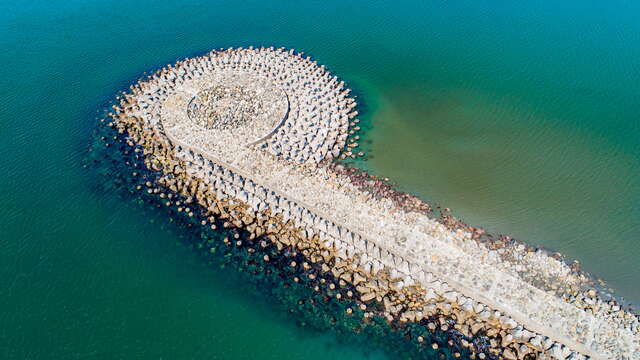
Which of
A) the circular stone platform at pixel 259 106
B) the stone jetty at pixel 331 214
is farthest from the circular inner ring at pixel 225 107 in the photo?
the stone jetty at pixel 331 214

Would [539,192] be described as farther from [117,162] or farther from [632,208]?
[117,162]

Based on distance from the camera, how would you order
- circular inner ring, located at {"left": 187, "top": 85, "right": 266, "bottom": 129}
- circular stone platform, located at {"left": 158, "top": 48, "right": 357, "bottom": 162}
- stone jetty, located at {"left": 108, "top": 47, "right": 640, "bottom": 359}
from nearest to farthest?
stone jetty, located at {"left": 108, "top": 47, "right": 640, "bottom": 359} → circular stone platform, located at {"left": 158, "top": 48, "right": 357, "bottom": 162} → circular inner ring, located at {"left": 187, "top": 85, "right": 266, "bottom": 129}

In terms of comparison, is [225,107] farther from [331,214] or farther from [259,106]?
[331,214]

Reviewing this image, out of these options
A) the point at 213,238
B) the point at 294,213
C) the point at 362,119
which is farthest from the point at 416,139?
the point at 213,238

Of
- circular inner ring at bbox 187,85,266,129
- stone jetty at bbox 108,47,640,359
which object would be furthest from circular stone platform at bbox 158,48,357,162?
stone jetty at bbox 108,47,640,359

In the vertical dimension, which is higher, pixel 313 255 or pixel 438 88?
pixel 438 88

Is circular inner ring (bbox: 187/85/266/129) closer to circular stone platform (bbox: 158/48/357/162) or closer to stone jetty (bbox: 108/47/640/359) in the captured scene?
circular stone platform (bbox: 158/48/357/162)

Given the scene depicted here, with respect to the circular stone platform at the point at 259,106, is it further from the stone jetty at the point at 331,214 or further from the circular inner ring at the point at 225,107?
the stone jetty at the point at 331,214

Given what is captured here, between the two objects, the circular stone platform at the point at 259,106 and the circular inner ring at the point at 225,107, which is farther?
the circular inner ring at the point at 225,107

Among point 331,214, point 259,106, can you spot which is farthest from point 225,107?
point 331,214
